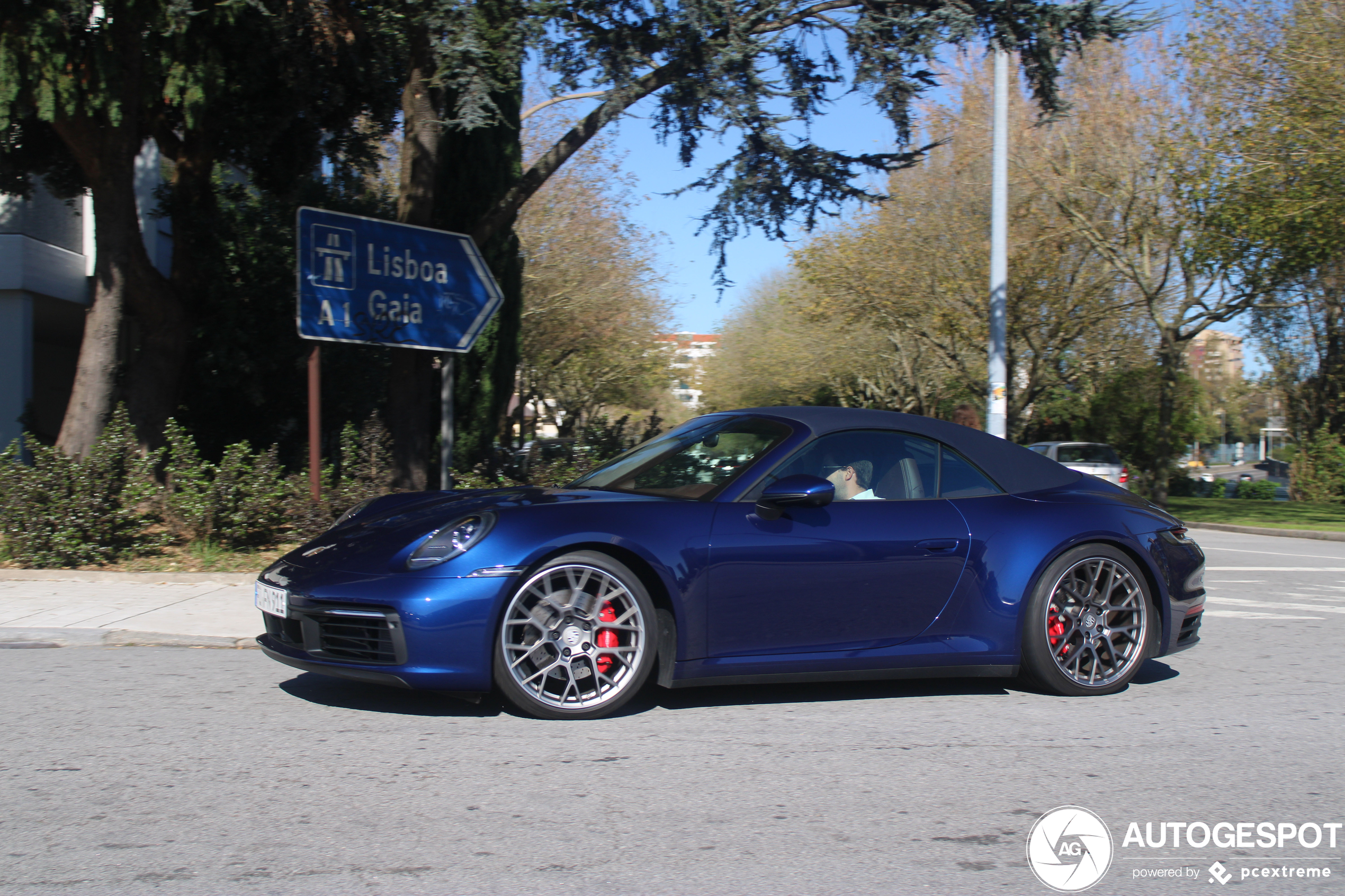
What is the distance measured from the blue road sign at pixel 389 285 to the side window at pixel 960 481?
6.17 meters

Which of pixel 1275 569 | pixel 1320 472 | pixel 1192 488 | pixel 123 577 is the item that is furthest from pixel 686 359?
pixel 123 577

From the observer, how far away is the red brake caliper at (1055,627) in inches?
208

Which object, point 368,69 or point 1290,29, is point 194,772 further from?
point 1290,29

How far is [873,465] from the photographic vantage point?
5.32m

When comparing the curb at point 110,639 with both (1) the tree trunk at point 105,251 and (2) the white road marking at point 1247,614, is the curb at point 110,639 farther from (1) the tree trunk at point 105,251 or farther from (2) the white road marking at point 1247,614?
(2) the white road marking at point 1247,614

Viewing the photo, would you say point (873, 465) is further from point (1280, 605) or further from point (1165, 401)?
point (1165, 401)

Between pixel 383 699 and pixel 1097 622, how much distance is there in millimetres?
3542

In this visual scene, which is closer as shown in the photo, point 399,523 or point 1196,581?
point 399,523

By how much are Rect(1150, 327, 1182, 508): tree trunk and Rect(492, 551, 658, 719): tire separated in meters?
23.2

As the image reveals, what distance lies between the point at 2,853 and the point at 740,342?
4583 centimetres

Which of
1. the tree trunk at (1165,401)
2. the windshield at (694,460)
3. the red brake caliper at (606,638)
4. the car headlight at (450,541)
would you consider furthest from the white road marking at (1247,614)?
the tree trunk at (1165,401)

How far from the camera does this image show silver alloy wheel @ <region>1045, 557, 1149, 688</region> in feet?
17.4

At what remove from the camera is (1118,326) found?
96.0ft

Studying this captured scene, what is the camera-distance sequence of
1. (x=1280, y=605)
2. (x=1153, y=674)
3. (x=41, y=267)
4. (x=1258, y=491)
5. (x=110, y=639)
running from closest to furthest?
(x=1153, y=674) → (x=110, y=639) → (x=1280, y=605) → (x=41, y=267) → (x=1258, y=491)
